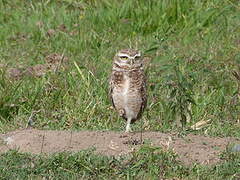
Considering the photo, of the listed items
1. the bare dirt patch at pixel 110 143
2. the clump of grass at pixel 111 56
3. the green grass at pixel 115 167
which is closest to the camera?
the green grass at pixel 115 167

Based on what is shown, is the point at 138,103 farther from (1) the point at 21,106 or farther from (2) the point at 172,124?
(1) the point at 21,106

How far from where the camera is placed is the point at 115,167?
23.3 ft

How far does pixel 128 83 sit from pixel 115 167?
Answer: 1273 mm

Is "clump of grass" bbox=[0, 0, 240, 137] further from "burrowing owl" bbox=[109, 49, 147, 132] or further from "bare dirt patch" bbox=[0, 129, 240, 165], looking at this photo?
"bare dirt patch" bbox=[0, 129, 240, 165]

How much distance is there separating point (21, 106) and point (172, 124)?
1852mm

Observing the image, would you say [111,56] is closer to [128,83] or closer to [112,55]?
[112,55]

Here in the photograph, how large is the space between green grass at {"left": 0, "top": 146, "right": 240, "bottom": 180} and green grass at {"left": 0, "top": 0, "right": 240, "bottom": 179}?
25cm

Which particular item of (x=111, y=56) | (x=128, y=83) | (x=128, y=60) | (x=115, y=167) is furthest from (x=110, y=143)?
(x=111, y=56)

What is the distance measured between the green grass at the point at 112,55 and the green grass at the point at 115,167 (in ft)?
0.82

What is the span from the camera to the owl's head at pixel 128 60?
26.8 ft

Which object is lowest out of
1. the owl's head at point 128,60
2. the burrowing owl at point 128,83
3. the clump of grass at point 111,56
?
the clump of grass at point 111,56

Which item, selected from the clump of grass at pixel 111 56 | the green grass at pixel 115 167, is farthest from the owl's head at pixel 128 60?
the green grass at pixel 115 167

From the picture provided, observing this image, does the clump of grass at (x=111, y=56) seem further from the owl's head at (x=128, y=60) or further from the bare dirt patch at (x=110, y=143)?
the bare dirt patch at (x=110, y=143)

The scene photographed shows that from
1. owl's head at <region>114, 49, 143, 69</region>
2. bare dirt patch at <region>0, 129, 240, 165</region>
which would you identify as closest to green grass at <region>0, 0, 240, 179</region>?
owl's head at <region>114, 49, 143, 69</region>
